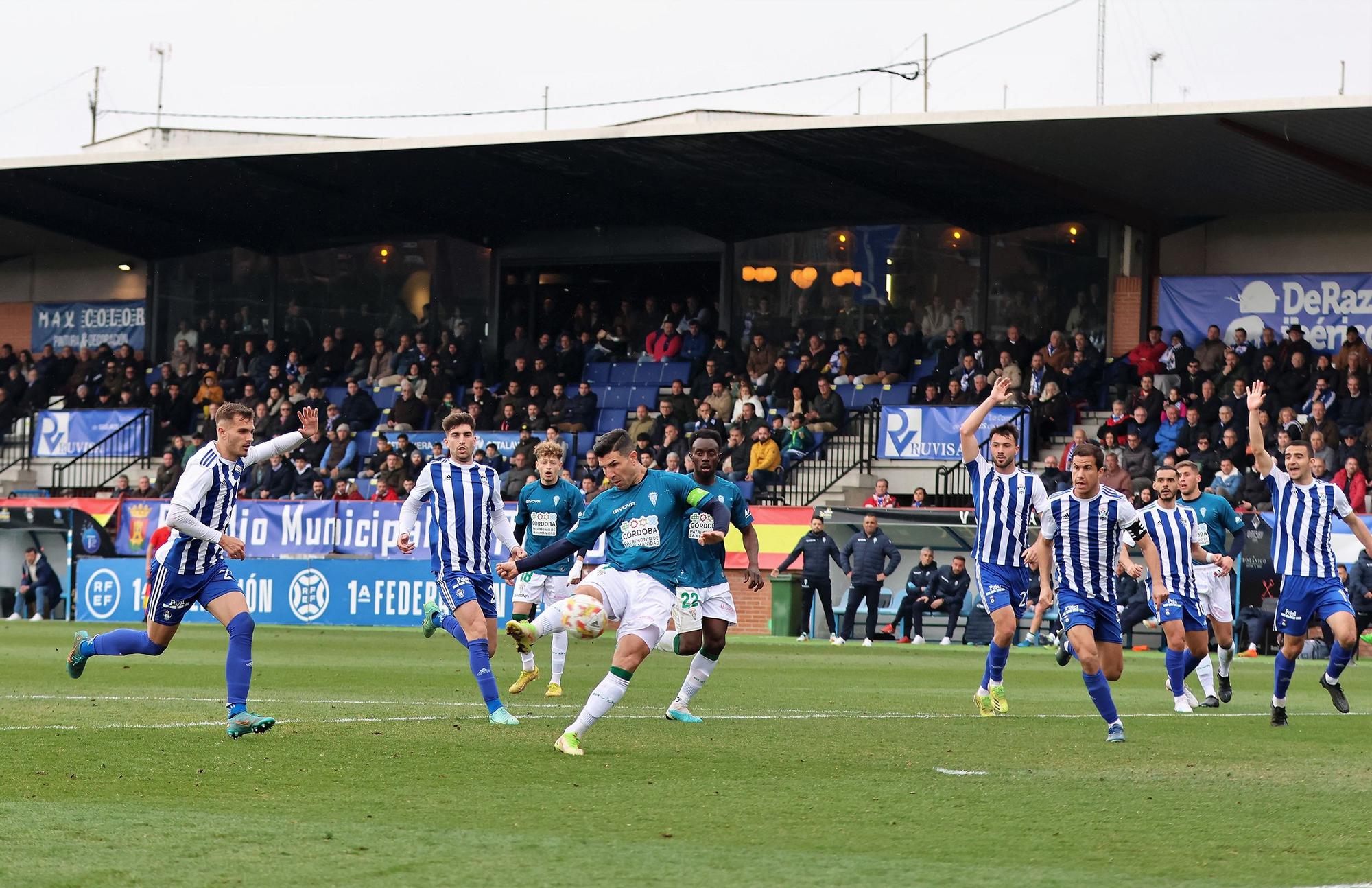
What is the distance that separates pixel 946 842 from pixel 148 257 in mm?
40865

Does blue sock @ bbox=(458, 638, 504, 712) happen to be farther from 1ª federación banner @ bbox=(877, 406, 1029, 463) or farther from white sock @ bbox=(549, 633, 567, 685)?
1ª federación banner @ bbox=(877, 406, 1029, 463)

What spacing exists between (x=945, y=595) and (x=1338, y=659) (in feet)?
46.3

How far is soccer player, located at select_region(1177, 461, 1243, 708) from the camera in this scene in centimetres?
1525

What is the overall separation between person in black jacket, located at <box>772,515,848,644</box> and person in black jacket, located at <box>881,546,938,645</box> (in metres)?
1.04

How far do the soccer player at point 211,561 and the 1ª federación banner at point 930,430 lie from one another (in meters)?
20.5

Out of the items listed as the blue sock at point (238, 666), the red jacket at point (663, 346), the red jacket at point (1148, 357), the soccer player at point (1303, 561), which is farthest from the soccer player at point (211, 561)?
the red jacket at point (663, 346)

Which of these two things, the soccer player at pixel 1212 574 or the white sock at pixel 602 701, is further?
the soccer player at pixel 1212 574

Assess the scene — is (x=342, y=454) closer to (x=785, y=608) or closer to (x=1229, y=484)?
(x=785, y=608)

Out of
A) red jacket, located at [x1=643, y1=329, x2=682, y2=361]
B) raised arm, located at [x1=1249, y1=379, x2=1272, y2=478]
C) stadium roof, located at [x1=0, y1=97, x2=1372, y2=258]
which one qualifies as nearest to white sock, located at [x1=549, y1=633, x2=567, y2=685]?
raised arm, located at [x1=1249, y1=379, x2=1272, y2=478]

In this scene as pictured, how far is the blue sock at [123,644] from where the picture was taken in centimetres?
1077

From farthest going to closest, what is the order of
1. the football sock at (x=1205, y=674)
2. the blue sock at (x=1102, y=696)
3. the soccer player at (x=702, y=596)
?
1. the football sock at (x=1205, y=674)
2. the soccer player at (x=702, y=596)
3. the blue sock at (x=1102, y=696)

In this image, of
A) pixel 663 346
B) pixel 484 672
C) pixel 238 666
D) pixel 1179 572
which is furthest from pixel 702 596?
pixel 663 346

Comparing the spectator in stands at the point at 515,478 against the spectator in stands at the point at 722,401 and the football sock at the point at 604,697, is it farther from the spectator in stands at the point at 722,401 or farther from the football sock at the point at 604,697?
the football sock at the point at 604,697

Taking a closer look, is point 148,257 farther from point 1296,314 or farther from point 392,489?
point 1296,314
